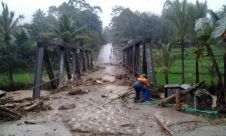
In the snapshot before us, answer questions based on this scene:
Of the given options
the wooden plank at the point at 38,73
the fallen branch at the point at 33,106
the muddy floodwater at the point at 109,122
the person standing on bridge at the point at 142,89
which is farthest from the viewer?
Answer: the wooden plank at the point at 38,73

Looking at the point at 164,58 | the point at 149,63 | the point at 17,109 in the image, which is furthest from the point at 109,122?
the point at 164,58

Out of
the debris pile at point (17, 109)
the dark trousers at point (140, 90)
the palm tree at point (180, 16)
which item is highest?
the palm tree at point (180, 16)

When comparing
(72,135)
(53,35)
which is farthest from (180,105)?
(53,35)

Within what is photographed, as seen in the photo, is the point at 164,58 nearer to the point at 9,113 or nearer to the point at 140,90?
the point at 140,90

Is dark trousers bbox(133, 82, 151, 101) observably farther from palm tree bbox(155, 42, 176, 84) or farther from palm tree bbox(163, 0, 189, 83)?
palm tree bbox(163, 0, 189, 83)

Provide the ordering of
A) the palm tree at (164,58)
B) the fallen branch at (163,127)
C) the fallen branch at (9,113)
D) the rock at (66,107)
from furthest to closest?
the palm tree at (164,58)
the rock at (66,107)
the fallen branch at (9,113)
the fallen branch at (163,127)

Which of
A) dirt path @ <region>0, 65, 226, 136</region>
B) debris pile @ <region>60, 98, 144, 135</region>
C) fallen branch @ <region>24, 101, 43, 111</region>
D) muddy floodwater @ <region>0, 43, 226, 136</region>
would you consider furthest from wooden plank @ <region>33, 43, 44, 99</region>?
debris pile @ <region>60, 98, 144, 135</region>

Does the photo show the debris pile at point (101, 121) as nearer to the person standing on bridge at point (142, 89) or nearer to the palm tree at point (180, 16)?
the person standing on bridge at point (142, 89)

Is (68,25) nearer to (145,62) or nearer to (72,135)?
(145,62)

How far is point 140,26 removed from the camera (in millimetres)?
58219

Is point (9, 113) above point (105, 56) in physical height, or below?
below

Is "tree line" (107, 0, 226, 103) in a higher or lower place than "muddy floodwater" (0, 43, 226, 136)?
higher

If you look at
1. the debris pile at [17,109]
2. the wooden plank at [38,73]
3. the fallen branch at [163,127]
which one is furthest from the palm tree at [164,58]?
the fallen branch at [163,127]

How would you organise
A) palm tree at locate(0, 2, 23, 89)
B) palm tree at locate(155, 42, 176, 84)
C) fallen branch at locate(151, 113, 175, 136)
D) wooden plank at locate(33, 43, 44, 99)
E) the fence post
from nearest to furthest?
fallen branch at locate(151, 113, 175, 136)
wooden plank at locate(33, 43, 44, 99)
the fence post
palm tree at locate(155, 42, 176, 84)
palm tree at locate(0, 2, 23, 89)
